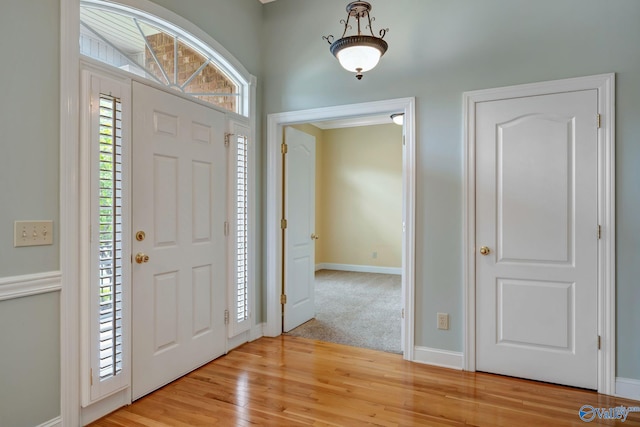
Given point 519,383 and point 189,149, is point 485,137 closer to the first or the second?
point 519,383

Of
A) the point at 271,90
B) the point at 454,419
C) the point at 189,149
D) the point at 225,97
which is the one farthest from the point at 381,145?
the point at 454,419

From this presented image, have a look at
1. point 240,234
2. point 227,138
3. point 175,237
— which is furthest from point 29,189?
point 240,234

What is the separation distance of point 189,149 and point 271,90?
127 cm

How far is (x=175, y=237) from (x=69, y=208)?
0.77 meters

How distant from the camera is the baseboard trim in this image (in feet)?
7.88

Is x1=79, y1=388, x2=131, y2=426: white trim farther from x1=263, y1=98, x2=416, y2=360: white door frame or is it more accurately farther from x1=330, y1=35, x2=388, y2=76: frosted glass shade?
x1=330, y1=35, x2=388, y2=76: frosted glass shade

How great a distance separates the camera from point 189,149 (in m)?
2.75

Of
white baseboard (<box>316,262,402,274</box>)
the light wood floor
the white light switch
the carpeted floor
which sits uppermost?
the white light switch

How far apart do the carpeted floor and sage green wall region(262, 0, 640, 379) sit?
2.37 feet

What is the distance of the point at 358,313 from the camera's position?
14.6 feet

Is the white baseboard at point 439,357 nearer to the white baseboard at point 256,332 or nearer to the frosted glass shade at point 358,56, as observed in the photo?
the white baseboard at point 256,332

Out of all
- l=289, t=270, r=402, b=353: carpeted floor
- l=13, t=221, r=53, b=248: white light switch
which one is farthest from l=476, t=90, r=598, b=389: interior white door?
l=13, t=221, r=53, b=248: white light switch

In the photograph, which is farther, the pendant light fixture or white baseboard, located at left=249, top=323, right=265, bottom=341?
white baseboard, located at left=249, top=323, right=265, bottom=341

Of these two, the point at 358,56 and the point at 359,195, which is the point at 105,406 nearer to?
the point at 358,56
